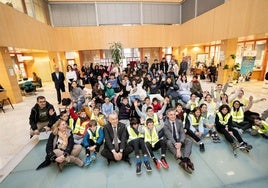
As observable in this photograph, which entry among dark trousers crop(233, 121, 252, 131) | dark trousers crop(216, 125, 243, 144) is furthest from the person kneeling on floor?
dark trousers crop(233, 121, 252, 131)

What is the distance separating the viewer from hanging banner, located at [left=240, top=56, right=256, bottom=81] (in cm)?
795

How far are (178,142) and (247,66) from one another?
Result: 26.5 ft

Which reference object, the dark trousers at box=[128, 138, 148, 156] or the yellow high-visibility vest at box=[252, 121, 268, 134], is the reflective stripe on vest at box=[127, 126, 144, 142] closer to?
the dark trousers at box=[128, 138, 148, 156]

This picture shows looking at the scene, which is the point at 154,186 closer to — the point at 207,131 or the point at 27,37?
the point at 207,131

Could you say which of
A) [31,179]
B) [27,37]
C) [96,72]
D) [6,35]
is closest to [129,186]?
[31,179]

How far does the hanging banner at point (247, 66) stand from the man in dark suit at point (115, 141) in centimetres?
853

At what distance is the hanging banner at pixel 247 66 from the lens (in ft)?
26.1

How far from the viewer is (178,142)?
8.50ft

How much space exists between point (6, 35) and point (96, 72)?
12.4ft

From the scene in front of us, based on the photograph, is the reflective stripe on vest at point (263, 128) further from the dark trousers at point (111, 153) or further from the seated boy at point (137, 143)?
the dark trousers at point (111, 153)

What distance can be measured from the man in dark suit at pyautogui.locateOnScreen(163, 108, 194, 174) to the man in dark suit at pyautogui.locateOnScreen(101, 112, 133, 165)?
0.72 metres

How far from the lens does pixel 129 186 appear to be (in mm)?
2139

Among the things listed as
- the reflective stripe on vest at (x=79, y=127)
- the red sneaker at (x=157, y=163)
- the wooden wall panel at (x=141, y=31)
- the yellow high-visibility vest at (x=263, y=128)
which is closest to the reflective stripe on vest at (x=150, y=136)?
the red sneaker at (x=157, y=163)

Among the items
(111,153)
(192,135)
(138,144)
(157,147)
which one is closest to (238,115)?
(192,135)
